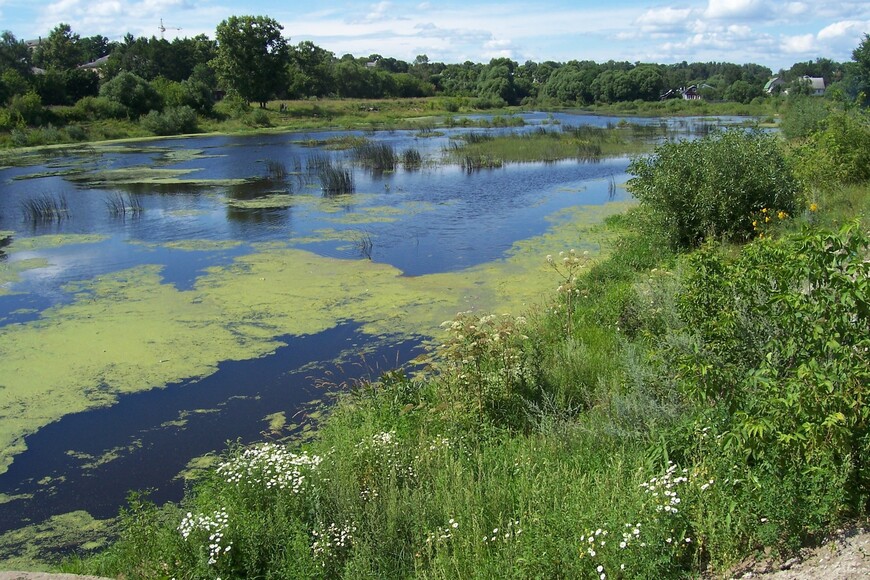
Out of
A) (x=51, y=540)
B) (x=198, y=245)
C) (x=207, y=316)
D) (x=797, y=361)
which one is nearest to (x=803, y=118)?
(x=198, y=245)

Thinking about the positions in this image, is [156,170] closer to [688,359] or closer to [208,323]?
[208,323]

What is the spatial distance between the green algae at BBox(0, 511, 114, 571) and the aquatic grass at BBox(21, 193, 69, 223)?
1203cm

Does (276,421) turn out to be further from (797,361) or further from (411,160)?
(411,160)

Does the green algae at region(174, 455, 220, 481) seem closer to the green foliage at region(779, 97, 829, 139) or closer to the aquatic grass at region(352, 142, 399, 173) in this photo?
the green foliage at region(779, 97, 829, 139)

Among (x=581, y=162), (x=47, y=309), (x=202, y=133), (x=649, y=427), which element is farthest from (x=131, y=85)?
(x=649, y=427)

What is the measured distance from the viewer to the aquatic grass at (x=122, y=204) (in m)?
15.8

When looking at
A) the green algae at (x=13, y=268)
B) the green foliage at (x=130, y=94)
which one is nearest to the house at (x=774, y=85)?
the green foliage at (x=130, y=94)

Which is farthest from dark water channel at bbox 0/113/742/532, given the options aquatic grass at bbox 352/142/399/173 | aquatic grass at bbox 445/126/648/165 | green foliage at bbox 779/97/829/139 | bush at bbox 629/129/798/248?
green foliage at bbox 779/97/829/139

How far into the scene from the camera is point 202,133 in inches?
1630

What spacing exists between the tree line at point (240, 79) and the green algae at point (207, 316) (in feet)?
84.1

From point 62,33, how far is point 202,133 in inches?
1154

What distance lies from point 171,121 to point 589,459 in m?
40.5

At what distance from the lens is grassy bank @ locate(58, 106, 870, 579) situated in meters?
3.08

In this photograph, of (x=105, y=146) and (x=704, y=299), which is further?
(x=105, y=146)
